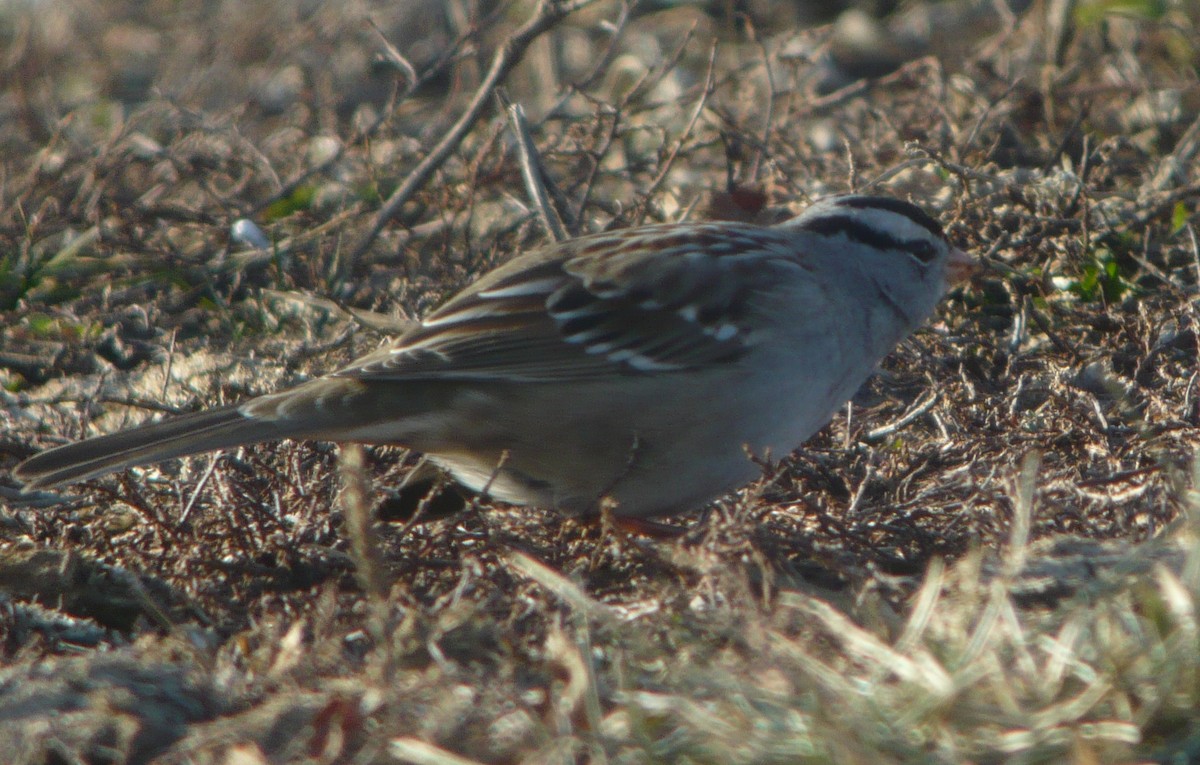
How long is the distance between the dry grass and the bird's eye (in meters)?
0.31

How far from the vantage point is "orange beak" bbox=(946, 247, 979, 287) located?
390 cm

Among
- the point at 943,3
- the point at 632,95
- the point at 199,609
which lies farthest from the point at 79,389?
the point at 943,3

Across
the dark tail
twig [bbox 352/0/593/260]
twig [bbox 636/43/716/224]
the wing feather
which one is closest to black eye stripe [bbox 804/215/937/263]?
the wing feather

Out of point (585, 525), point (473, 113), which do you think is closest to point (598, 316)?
point (585, 525)

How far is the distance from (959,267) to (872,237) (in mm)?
306

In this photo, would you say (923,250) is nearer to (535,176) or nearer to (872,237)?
(872,237)

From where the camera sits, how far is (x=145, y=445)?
10.3ft

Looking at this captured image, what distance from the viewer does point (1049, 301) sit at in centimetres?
412

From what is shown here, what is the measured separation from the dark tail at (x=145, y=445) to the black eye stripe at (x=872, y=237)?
1650 millimetres

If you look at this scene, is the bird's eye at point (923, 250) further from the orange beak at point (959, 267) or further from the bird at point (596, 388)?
the bird at point (596, 388)

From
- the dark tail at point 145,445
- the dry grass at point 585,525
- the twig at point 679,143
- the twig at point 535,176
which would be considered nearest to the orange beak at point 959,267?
the dry grass at point 585,525

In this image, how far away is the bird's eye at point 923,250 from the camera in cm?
380

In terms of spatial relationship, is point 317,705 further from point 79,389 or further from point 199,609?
point 79,389

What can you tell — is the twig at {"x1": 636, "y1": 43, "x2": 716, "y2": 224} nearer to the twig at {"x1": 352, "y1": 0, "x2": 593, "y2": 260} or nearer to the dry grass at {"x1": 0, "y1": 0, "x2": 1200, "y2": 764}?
the dry grass at {"x1": 0, "y1": 0, "x2": 1200, "y2": 764}
